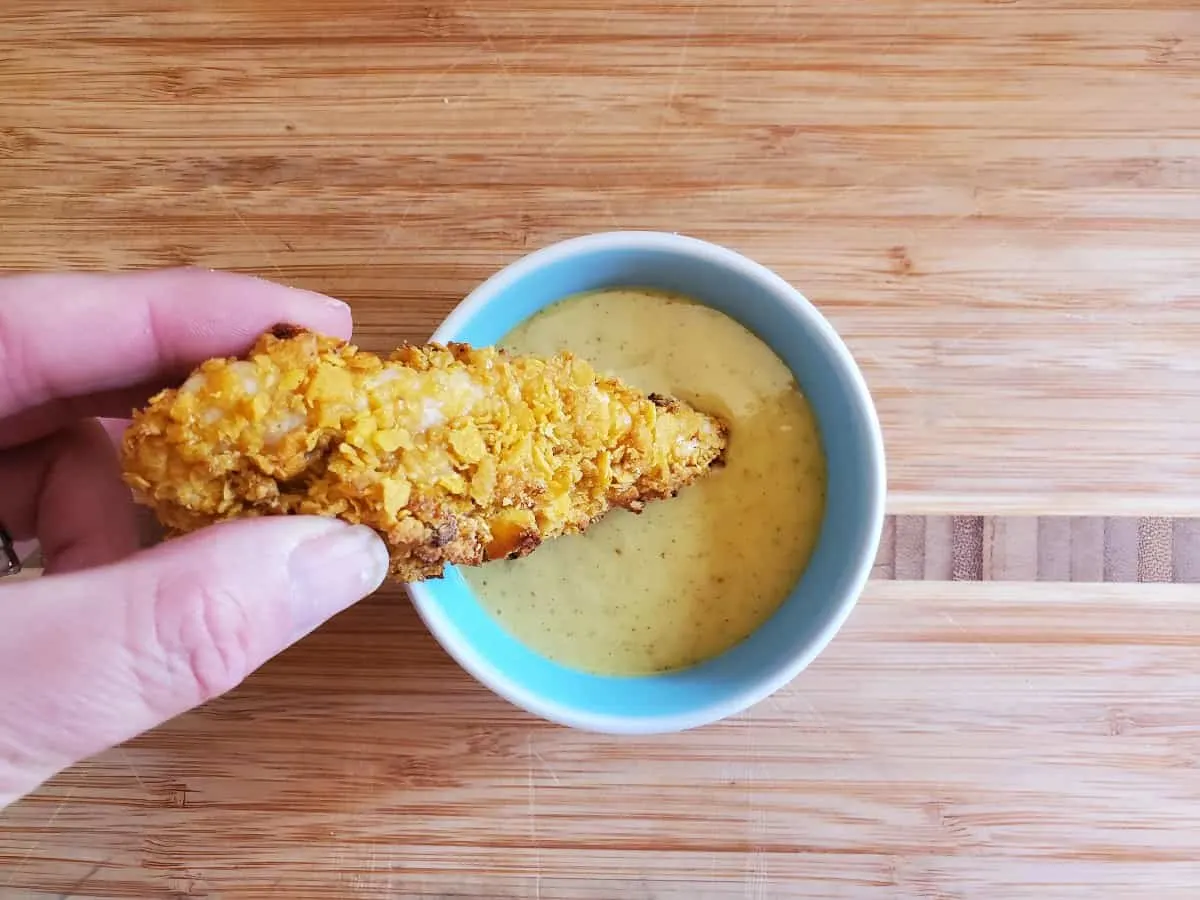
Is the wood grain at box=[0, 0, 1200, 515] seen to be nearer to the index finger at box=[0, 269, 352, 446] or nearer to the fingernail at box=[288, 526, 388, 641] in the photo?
the index finger at box=[0, 269, 352, 446]

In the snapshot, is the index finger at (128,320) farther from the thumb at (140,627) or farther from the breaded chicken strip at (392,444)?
the thumb at (140,627)

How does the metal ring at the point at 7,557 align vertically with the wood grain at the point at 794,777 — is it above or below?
above

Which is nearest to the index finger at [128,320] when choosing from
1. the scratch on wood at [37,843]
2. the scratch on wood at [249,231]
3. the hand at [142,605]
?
the hand at [142,605]

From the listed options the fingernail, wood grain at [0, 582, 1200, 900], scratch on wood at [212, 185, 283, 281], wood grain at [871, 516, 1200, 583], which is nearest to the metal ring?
wood grain at [0, 582, 1200, 900]

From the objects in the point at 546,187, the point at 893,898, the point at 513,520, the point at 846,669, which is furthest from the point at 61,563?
the point at 893,898

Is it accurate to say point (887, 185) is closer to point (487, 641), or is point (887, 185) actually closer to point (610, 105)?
point (610, 105)
